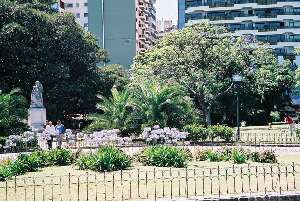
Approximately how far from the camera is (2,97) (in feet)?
94.8

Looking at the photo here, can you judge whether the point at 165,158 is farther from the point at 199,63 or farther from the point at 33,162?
the point at 199,63

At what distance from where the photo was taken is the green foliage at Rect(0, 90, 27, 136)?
28.6m

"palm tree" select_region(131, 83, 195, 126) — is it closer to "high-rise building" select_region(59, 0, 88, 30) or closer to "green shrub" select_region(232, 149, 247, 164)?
"green shrub" select_region(232, 149, 247, 164)

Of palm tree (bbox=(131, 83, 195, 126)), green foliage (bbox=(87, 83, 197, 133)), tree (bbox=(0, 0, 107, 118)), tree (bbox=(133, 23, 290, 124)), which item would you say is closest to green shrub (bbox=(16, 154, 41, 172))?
green foliage (bbox=(87, 83, 197, 133))

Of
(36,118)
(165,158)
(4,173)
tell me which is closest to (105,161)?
(165,158)

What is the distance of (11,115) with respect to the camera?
2964cm

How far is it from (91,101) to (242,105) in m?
14.8

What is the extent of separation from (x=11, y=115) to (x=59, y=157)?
1006 centimetres

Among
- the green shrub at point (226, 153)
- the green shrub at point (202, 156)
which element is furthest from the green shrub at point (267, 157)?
the green shrub at point (202, 156)

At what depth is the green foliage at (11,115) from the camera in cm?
2862

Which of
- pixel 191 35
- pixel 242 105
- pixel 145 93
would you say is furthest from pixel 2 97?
pixel 242 105

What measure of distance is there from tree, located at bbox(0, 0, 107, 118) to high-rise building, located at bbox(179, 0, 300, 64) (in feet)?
130

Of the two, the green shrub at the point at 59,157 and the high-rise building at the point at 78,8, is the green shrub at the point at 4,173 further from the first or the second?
the high-rise building at the point at 78,8

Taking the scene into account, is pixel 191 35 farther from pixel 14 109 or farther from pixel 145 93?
pixel 14 109
